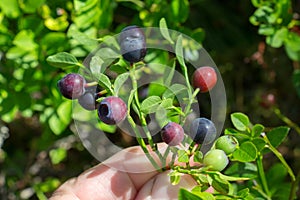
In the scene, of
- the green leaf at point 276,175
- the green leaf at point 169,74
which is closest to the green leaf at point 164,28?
the green leaf at point 169,74

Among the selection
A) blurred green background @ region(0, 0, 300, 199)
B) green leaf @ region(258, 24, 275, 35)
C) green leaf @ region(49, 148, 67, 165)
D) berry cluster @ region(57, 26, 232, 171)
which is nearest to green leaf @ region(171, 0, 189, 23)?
blurred green background @ region(0, 0, 300, 199)

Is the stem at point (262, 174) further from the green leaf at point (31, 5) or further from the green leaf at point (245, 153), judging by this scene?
the green leaf at point (31, 5)

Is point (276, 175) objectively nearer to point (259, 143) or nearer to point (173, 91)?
point (259, 143)

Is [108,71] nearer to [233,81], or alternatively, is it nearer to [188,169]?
[188,169]

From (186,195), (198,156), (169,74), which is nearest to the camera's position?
(186,195)

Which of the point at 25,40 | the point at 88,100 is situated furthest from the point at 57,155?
the point at 88,100
